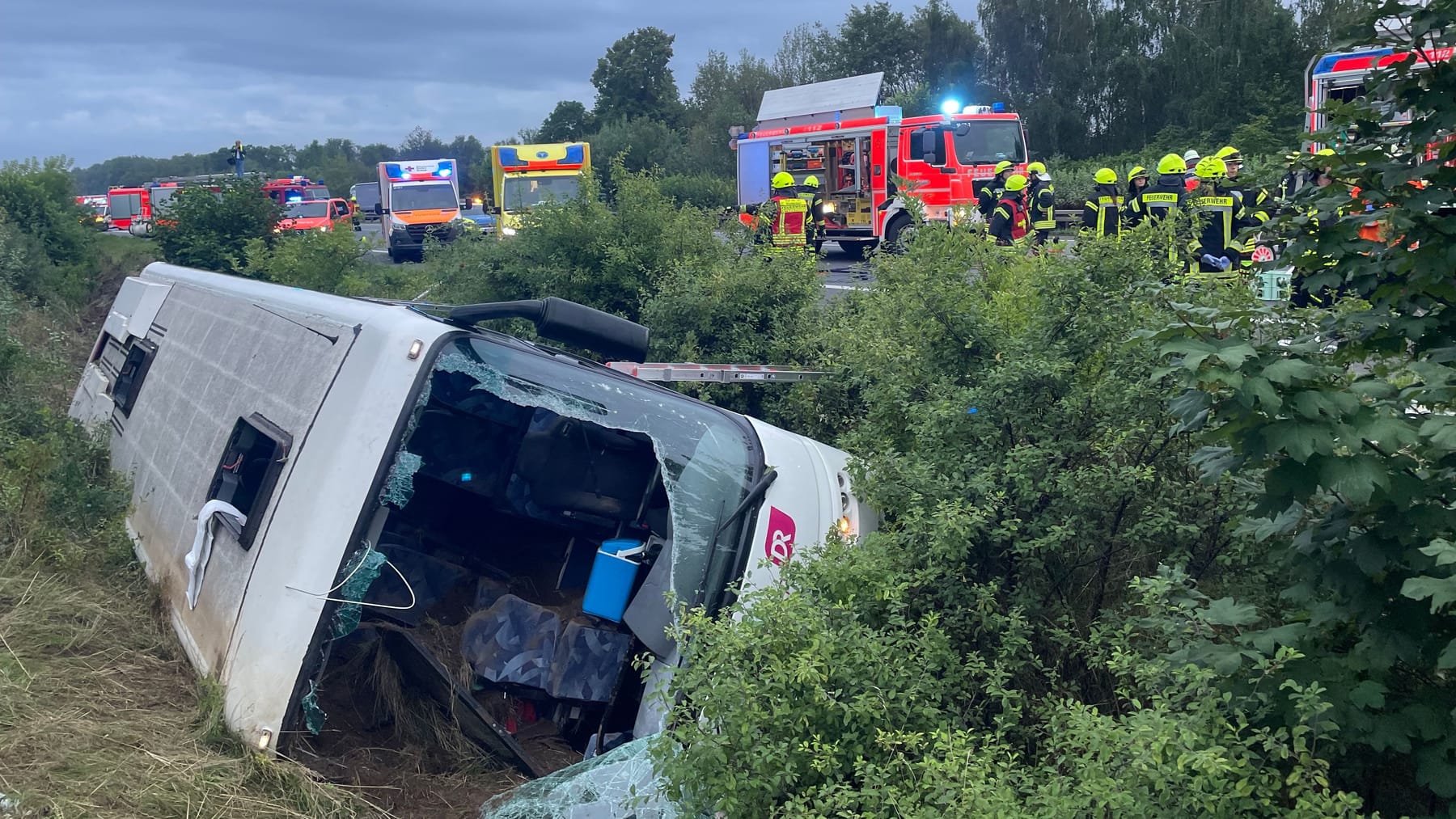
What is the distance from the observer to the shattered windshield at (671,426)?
3.29 metres

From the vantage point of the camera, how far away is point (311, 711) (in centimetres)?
279

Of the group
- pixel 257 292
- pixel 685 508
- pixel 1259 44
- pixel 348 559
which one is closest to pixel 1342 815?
pixel 685 508

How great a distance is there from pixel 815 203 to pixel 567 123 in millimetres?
47918

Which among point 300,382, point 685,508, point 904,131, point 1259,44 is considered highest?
point 1259,44

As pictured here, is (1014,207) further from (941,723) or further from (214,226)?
(941,723)

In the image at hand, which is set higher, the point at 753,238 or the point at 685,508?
the point at 753,238

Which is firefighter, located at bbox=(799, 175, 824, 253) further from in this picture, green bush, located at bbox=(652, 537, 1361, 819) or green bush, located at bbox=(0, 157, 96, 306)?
green bush, located at bbox=(652, 537, 1361, 819)

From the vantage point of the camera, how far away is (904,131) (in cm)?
1802

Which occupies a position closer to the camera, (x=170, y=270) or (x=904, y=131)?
(x=170, y=270)

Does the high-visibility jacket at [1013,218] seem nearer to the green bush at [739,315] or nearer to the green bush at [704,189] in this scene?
the green bush at [739,315]

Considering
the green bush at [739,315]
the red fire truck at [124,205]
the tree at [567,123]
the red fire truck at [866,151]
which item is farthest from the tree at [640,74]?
the green bush at [739,315]

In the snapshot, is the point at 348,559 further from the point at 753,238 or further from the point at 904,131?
the point at 904,131

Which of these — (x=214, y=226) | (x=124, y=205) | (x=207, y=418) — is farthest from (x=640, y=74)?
(x=207, y=418)

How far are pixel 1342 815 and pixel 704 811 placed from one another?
48.5 inches
